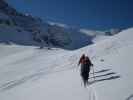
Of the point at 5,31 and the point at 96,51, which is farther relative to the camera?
the point at 5,31

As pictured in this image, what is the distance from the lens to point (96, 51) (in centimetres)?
2727

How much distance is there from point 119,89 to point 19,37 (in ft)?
311

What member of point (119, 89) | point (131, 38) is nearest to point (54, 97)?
point (119, 89)

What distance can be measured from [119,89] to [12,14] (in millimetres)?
155663

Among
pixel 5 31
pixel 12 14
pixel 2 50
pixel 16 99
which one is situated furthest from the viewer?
pixel 12 14

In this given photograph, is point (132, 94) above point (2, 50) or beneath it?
beneath

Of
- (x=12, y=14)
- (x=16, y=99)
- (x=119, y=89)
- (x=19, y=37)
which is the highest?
(x=12, y=14)

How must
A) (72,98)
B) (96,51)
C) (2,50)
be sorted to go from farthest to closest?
(2,50) < (96,51) < (72,98)

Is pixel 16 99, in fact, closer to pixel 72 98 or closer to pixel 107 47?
pixel 72 98

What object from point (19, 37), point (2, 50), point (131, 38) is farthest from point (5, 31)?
point (131, 38)

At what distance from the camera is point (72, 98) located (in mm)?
8867

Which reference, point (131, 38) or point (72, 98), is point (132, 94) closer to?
point (72, 98)

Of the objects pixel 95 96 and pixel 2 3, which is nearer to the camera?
pixel 95 96

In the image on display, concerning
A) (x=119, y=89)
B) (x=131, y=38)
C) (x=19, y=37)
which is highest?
(x=19, y=37)
